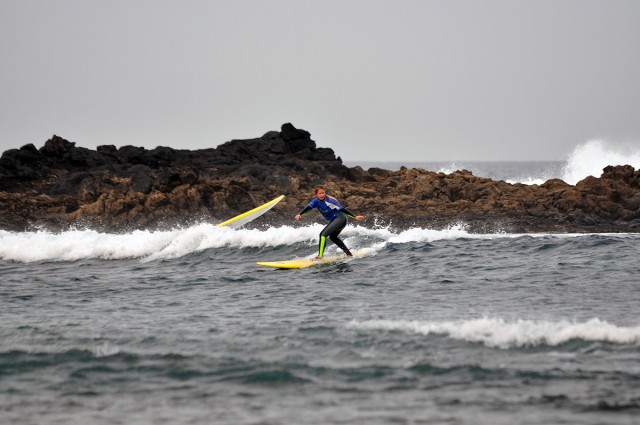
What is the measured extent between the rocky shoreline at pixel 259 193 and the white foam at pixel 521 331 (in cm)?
1616

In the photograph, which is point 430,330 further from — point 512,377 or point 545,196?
point 545,196

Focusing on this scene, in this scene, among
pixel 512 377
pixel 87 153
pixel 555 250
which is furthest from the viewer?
pixel 87 153

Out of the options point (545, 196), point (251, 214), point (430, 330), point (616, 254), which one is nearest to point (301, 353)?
point (430, 330)

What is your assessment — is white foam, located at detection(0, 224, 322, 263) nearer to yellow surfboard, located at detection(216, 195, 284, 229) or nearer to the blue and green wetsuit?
yellow surfboard, located at detection(216, 195, 284, 229)

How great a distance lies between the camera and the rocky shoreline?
2762 centimetres

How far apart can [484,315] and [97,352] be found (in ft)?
19.2

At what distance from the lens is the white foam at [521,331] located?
10.0m

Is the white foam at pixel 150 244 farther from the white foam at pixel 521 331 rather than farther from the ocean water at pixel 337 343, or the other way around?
the white foam at pixel 521 331

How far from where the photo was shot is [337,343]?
10.5 meters

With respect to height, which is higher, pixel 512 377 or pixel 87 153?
pixel 87 153

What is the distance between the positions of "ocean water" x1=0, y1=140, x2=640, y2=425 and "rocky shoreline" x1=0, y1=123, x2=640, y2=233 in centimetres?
781

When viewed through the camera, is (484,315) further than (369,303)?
No

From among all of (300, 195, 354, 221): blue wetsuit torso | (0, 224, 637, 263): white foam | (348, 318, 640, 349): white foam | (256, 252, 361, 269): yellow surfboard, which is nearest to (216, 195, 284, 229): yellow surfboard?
(0, 224, 637, 263): white foam

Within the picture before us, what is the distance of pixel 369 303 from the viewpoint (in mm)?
13609
